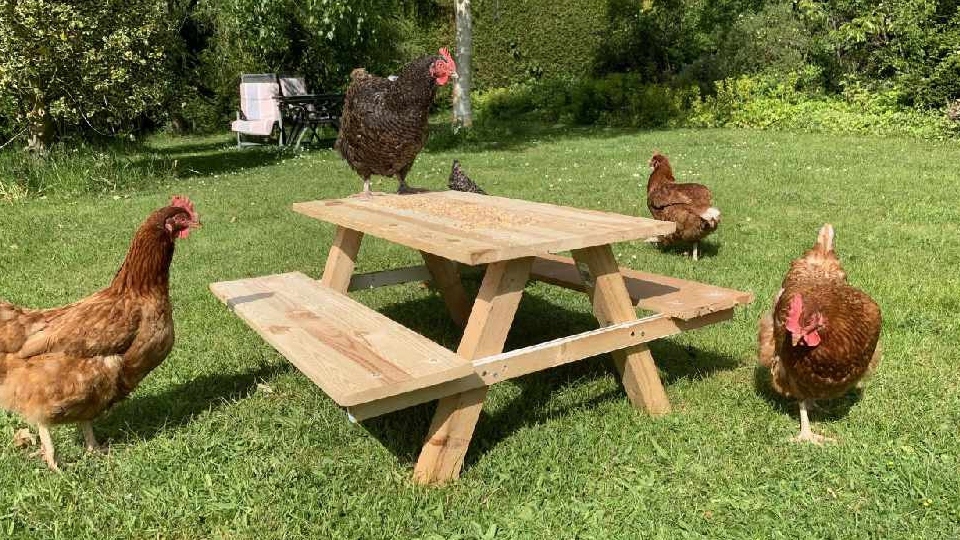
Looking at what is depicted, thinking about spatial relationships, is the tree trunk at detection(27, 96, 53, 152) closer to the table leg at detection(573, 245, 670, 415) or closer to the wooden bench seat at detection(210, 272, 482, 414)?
the wooden bench seat at detection(210, 272, 482, 414)

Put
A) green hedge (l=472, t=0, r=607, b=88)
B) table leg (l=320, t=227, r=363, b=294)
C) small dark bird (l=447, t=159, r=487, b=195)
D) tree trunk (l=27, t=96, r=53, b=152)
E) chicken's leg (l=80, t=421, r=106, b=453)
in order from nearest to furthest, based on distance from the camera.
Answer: chicken's leg (l=80, t=421, r=106, b=453) → table leg (l=320, t=227, r=363, b=294) → small dark bird (l=447, t=159, r=487, b=195) → tree trunk (l=27, t=96, r=53, b=152) → green hedge (l=472, t=0, r=607, b=88)

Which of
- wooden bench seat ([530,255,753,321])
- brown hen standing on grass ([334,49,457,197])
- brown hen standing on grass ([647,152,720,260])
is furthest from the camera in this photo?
brown hen standing on grass ([647,152,720,260])

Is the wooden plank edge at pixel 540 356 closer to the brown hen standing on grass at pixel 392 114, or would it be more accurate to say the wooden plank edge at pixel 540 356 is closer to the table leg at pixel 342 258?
the table leg at pixel 342 258

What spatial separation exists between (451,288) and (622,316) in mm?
1688

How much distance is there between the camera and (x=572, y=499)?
2.65 meters

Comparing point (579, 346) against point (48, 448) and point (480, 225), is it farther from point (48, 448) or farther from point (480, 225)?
point (48, 448)

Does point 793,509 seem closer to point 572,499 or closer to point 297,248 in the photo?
point 572,499

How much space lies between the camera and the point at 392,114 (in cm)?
414

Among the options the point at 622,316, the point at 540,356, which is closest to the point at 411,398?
the point at 540,356

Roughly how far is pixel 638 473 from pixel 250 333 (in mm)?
2720

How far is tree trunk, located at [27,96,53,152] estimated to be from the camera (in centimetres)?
938

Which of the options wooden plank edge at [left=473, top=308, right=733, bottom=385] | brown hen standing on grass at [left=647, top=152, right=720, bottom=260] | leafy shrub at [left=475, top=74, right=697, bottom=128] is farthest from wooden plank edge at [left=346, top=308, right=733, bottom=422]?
leafy shrub at [left=475, top=74, right=697, bottom=128]

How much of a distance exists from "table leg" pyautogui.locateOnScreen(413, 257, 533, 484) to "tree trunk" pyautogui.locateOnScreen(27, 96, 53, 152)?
929 centimetres

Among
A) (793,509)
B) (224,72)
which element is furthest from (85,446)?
Result: (224,72)
